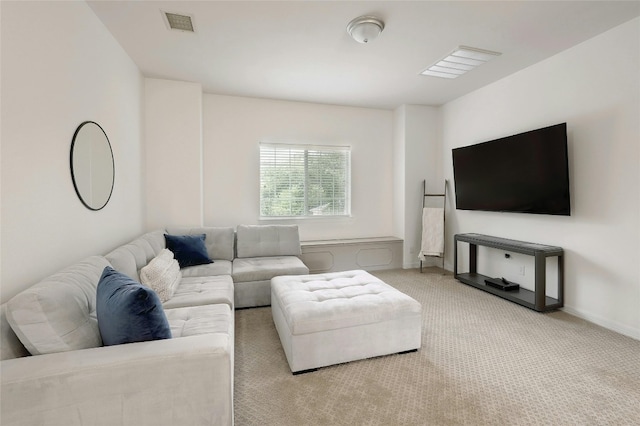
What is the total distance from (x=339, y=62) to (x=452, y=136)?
2.48 m

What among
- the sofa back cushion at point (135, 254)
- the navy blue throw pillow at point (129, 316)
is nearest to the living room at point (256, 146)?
the sofa back cushion at point (135, 254)

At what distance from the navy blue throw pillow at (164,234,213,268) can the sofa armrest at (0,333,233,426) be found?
212 cm

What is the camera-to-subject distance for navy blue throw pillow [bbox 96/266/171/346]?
1370mm

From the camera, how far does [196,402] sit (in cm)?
128

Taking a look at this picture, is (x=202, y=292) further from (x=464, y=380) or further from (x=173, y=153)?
→ (x=173, y=153)

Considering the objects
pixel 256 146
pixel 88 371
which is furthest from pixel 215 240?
pixel 88 371

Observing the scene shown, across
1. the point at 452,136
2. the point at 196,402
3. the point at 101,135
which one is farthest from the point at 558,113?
the point at 101,135

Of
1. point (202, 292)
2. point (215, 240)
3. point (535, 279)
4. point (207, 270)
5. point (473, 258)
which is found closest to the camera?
point (202, 292)

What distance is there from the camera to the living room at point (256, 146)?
171 cm

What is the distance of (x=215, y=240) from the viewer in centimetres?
383

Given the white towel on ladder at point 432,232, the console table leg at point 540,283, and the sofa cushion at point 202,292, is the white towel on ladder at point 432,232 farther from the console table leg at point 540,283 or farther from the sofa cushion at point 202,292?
the sofa cushion at point 202,292

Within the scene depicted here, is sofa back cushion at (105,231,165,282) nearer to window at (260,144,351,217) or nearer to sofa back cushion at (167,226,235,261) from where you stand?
sofa back cushion at (167,226,235,261)

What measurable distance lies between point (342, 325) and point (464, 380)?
2.93 ft

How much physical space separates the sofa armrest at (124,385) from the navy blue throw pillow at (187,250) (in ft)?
6.96
